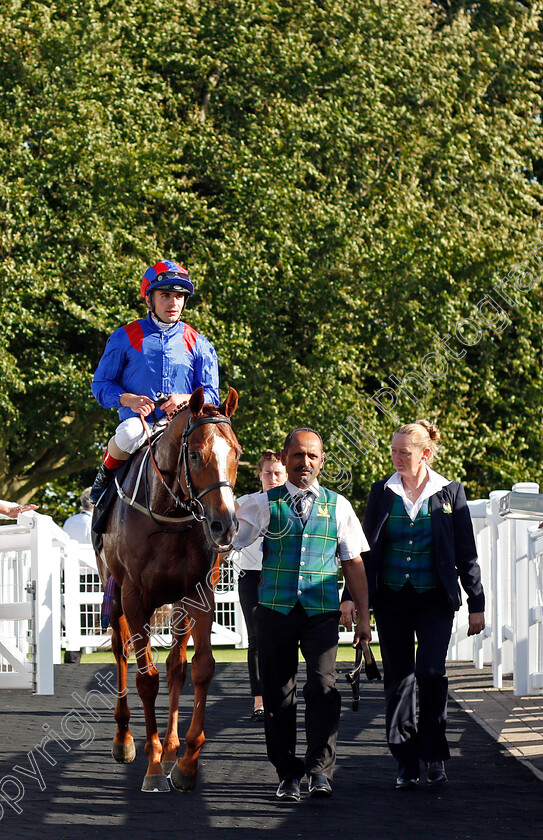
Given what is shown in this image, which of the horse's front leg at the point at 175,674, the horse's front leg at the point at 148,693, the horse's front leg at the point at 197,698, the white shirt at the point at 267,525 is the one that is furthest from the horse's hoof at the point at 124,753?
the white shirt at the point at 267,525

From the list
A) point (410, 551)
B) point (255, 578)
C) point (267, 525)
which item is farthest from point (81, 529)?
point (267, 525)

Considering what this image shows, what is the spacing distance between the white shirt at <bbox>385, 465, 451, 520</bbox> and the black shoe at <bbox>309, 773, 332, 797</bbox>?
1.41 metres

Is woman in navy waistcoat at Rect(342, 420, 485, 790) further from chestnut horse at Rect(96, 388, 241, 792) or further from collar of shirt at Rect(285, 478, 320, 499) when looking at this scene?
chestnut horse at Rect(96, 388, 241, 792)

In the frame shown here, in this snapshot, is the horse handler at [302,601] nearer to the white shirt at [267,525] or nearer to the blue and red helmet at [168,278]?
the white shirt at [267,525]

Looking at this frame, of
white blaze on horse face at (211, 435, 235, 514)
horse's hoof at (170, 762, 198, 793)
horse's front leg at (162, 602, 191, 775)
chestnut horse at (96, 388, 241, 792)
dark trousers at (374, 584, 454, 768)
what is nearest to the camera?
white blaze on horse face at (211, 435, 235, 514)

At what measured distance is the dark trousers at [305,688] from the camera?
5.93 metres

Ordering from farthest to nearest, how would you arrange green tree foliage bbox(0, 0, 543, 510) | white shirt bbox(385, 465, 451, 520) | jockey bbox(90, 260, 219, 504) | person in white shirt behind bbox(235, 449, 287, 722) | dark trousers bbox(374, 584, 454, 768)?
1. green tree foliage bbox(0, 0, 543, 510)
2. person in white shirt behind bbox(235, 449, 287, 722)
3. jockey bbox(90, 260, 219, 504)
4. white shirt bbox(385, 465, 451, 520)
5. dark trousers bbox(374, 584, 454, 768)

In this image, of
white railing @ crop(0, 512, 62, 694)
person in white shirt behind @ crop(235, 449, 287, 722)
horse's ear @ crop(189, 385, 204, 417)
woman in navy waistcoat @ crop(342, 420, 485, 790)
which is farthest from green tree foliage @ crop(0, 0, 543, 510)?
woman in navy waistcoat @ crop(342, 420, 485, 790)

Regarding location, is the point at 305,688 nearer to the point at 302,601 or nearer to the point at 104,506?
the point at 302,601

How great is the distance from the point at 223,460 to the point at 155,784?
169 centimetres

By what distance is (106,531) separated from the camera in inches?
285

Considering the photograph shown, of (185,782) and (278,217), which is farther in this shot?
(278,217)

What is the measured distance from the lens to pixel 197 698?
20.9 ft

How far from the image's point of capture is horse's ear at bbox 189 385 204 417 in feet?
20.1
